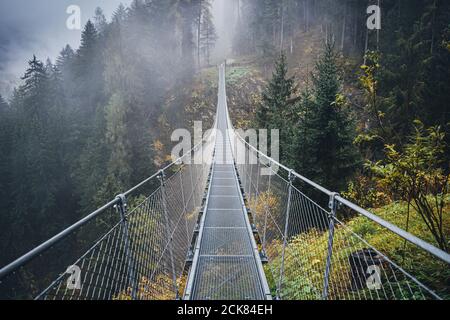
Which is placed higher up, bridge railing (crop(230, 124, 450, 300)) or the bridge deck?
bridge railing (crop(230, 124, 450, 300))

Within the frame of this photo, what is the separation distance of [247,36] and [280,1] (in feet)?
36.8

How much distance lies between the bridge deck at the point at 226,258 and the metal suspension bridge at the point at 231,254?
13 mm

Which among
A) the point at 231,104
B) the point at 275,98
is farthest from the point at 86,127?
the point at 275,98

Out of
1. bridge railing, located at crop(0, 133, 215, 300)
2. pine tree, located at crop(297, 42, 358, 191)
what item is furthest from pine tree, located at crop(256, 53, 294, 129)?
bridge railing, located at crop(0, 133, 215, 300)

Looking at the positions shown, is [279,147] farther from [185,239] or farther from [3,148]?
[3,148]

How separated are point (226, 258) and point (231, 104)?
77.6 ft

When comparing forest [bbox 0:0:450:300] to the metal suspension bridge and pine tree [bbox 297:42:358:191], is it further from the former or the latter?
the metal suspension bridge

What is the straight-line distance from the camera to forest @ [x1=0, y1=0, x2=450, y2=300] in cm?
801

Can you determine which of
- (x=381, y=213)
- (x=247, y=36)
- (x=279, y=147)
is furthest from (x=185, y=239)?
(x=247, y=36)

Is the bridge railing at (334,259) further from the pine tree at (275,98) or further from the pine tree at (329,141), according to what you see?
the pine tree at (275,98)

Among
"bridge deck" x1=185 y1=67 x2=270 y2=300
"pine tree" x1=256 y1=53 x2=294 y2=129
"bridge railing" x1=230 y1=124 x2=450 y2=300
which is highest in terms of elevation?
"pine tree" x1=256 y1=53 x2=294 y2=129

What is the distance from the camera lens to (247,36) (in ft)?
140

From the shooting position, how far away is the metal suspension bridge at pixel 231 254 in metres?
1.50
